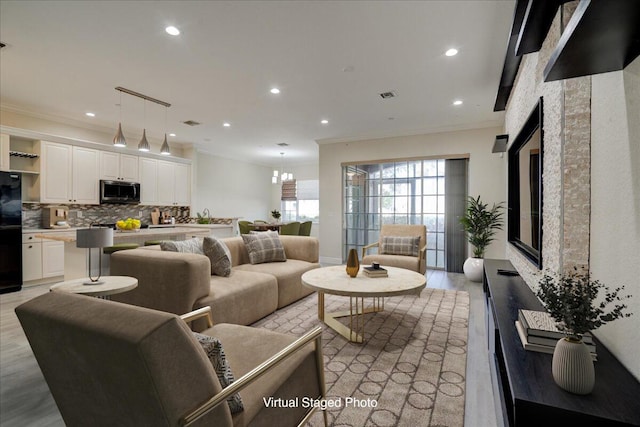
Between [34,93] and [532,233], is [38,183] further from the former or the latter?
[532,233]

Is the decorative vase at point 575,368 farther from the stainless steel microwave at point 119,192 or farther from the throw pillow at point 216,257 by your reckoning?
the stainless steel microwave at point 119,192

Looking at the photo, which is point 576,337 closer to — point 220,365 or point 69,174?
point 220,365

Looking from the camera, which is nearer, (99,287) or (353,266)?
(99,287)

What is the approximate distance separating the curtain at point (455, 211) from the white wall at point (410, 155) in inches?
7.8

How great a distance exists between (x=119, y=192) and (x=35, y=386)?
457 cm

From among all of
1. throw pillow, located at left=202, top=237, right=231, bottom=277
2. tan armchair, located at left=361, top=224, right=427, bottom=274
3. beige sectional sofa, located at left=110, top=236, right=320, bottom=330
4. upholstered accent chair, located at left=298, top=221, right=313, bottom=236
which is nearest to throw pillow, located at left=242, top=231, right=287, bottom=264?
beige sectional sofa, located at left=110, top=236, right=320, bottom=330

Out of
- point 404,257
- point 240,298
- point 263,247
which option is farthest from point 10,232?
point 404,257

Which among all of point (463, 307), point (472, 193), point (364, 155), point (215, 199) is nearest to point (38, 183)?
point (215, 199)

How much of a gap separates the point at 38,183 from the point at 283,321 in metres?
4.81

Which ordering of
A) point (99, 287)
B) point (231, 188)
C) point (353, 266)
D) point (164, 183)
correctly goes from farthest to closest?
1. point (231, 188)
2. point (164, 183)
3. point (353, 266)
4. point (99, 287)

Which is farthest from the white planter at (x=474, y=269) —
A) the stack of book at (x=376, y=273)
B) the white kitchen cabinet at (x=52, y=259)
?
the white kitchen cabinet at (x=52, y=259)

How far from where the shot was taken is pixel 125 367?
0.82 metres

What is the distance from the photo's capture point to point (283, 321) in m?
3.11

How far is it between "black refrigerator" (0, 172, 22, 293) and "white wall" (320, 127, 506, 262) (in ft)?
16.6
